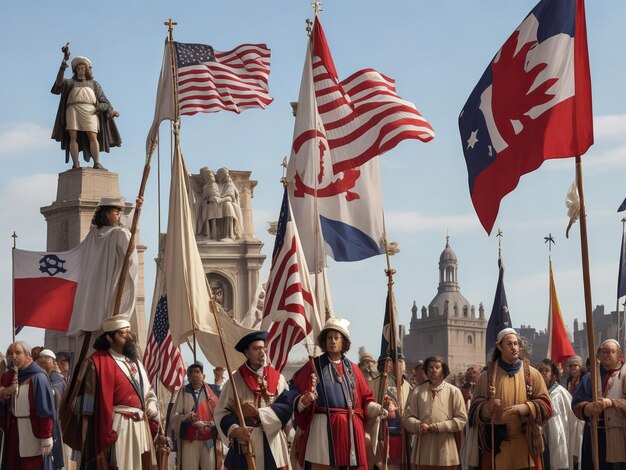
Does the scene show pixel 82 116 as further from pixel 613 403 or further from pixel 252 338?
pixel 613 403

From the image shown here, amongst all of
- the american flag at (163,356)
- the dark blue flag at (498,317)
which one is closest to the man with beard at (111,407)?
the american flag at (163,356)

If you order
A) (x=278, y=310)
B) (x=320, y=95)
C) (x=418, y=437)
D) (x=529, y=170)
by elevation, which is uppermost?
(x=320, y=95)

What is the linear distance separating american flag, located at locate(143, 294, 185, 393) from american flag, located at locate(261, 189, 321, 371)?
358cm

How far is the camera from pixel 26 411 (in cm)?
1573

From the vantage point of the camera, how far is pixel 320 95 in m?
18.2

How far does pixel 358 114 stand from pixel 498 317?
615cm

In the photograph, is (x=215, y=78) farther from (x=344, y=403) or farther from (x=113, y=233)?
(x=344, y=403)

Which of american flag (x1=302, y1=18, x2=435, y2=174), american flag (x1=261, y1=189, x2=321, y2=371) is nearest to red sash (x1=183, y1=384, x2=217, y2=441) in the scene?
american flag (x1=261, y1=189, x2=321, y2=371)

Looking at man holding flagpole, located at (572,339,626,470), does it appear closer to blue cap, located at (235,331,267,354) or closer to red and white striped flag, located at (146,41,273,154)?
blue cap, located at (235,331,267,354)

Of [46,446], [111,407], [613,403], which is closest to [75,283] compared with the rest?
[46,446]

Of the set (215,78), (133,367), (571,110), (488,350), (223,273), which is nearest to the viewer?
(571,110)

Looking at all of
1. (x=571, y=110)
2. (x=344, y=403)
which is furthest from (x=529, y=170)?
(x=344, y=403)

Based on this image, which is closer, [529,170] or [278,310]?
[529,170]

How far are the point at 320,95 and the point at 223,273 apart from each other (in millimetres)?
23775
